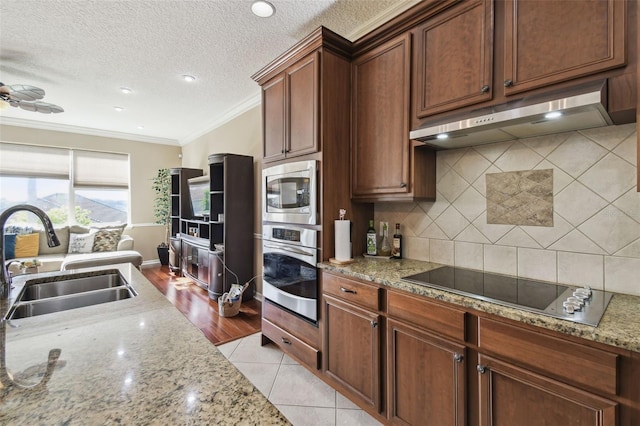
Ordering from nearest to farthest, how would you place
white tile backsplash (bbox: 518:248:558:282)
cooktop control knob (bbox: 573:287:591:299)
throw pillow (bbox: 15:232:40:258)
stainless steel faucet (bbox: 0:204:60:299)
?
stainless steel faucet (bbox: 0:204:60:299)
cooktop control knob (bbox: 573:287:591:299)
white tile backsplash (bbox: 518:248:558:282)
throw pillow (bbox: 15:232:40:258)

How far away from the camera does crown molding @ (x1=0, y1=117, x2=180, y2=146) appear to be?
4793 mm

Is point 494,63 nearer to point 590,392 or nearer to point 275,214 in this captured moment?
point 590,392

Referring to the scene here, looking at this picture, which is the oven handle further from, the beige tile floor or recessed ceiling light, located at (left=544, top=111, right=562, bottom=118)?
recessed ceiling light, located at (left=544, top=111, right=562, bottom=118)

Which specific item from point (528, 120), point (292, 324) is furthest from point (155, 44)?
point (528, 120)

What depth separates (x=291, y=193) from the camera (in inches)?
91.4

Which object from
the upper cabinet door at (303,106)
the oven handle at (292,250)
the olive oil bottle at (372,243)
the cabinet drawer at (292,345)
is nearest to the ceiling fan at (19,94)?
the upper cabinet door at (303,106)

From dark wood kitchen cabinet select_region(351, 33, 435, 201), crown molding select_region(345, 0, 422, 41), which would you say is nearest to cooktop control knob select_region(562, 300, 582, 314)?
dark wood kitchen cabinet select_region(351, 33, 435, 201)

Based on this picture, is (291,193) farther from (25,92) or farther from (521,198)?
(25,92)

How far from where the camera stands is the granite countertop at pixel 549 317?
3.11 ft

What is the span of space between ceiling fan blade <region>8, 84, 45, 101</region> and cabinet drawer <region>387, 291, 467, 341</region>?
363cm

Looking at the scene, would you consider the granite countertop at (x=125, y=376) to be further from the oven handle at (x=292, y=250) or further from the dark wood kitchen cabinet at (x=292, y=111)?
the dark wood kitchen cabinet at (x=292, y=111)

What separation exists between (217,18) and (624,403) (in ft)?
10.2

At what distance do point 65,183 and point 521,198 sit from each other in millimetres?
6915

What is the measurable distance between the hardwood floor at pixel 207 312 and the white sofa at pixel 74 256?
623 millimetres
